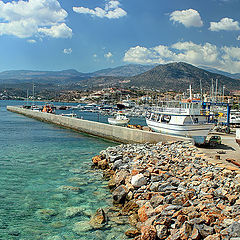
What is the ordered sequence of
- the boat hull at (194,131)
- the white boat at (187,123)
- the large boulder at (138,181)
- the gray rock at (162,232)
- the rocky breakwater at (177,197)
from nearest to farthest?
the rocky breakwater at (177,197)
the gray rock at (162,232)
the large boulder at (138,181)
the boat hull at (194,131)
the white boat at (187,123)

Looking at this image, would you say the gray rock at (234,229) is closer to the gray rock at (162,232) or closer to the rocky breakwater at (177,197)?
the rocky breakwater at (177,197)

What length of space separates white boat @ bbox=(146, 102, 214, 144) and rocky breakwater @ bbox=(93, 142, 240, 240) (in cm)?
691

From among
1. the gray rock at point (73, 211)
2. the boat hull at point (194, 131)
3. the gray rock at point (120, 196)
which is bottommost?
the gray rock at point (73, 211)

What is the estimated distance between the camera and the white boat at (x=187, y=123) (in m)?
21.4

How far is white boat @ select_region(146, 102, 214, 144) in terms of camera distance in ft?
70.2

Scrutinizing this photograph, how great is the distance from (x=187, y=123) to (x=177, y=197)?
13.9 meters

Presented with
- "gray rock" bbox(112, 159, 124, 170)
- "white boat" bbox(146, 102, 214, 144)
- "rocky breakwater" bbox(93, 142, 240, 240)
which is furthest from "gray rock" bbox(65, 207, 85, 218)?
"white boat" bbox(146, 102, 214, 144)

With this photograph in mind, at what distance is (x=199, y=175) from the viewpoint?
1107cm

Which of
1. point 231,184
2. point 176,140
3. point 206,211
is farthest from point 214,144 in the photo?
point 206,211

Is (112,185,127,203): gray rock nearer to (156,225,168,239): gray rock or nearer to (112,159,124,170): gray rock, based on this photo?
(156,225,168,239): gray rock

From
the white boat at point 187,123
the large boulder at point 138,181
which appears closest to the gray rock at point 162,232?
the large boulder at point 138,181

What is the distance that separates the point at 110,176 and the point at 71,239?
611cm

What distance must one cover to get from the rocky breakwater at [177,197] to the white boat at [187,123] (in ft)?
22.7

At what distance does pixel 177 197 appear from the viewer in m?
9.05
